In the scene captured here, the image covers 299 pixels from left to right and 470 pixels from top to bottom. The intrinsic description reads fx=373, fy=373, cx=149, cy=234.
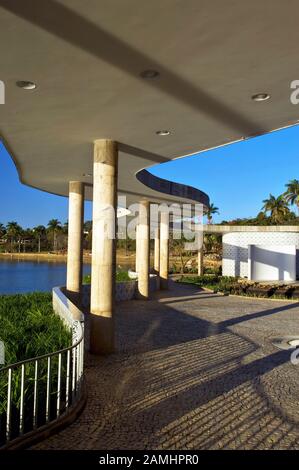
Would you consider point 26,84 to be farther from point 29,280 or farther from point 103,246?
point 29,280

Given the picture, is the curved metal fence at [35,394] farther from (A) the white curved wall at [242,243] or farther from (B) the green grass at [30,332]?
(A) the white curved wall at [242,243]

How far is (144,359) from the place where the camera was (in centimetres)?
807

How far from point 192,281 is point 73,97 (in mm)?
23533

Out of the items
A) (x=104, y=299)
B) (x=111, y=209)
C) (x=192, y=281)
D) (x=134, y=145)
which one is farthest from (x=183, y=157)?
(x=192, y=281)

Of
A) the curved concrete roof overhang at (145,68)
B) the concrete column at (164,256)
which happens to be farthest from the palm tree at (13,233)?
the curved concrete roof overhang at (145,68)

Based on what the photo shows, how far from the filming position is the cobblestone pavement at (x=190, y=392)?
4699 millimetres

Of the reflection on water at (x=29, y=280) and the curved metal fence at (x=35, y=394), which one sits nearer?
the curved metal fence at (x=35, y=394)

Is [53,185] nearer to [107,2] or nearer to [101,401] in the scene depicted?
[101,401]

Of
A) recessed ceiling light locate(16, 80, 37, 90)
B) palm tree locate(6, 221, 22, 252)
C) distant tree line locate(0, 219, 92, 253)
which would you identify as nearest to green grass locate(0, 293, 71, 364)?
recessed ceiling light locate(16, 80, 37, 90)

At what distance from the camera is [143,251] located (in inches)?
746

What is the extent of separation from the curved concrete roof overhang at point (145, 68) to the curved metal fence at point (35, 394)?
148 inches

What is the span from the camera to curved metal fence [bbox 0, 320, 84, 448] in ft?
14.3

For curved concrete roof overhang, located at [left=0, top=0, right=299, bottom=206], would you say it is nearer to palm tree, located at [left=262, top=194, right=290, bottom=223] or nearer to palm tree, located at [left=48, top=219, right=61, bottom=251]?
palm tree, located at [left=262, top=194, right=290, bottom=223]

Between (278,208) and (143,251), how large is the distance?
1919 inches
